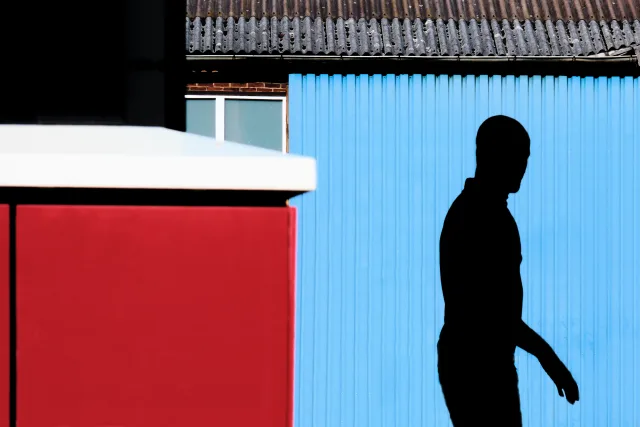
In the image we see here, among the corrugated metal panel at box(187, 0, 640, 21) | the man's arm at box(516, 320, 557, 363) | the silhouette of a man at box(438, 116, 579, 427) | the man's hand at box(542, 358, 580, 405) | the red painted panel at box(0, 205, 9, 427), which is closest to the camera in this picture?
the red painted panel at box(0, 205, 9, 427)

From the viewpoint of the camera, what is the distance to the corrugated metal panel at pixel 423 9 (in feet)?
22.8

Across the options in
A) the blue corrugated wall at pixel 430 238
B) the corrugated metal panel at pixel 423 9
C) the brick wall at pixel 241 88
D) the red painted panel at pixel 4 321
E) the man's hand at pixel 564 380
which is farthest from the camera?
the corrugated metal panel at pixel 423 9

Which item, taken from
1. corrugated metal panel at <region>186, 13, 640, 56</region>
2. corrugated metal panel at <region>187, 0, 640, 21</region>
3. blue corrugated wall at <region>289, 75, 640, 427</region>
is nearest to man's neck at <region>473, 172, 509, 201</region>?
blue corrugated wall at <region>289, 75, 640, 427</region>

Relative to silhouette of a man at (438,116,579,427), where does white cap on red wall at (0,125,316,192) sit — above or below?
above

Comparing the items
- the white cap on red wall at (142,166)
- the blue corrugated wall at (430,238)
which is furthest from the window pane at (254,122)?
the white cap on red wall at (142,166)

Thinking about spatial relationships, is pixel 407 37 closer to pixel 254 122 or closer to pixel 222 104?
pixel 254 122

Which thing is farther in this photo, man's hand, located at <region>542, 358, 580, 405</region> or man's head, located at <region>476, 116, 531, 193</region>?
man's head, located at <region>476, 116, 531, 193</region>

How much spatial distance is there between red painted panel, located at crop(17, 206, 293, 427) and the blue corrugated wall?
11.8 feet

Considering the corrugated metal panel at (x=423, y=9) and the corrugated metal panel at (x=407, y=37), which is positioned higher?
the corrugated metal panel at (x=423, y=9)

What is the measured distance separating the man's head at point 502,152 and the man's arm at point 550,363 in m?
2.06

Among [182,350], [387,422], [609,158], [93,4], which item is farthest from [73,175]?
[609,158]

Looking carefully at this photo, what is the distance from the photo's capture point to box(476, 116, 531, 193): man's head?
19.3ft

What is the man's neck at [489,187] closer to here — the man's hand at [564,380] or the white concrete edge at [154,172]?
the man's hand at [564,380]

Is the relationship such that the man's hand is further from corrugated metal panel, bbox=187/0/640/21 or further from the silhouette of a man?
corrugated metal panel, bbox=187/0/640/21
